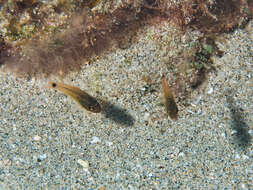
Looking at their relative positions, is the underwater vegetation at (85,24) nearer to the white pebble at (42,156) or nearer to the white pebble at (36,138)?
the white pebble at (36,138)

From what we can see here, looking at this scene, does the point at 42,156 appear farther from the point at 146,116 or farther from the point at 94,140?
the point at 146,116

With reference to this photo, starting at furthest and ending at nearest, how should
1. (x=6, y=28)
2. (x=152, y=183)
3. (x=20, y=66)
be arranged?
1. (x=20, y=66)
2. (x=6, y=28)
3. (x=152, y=183)

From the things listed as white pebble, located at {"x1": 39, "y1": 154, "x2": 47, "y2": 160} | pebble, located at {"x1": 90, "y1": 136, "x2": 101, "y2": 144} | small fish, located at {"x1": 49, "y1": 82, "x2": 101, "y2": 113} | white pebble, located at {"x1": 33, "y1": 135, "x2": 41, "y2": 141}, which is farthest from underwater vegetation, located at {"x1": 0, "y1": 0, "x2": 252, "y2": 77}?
white pebble, located at {"x1": 39, "y1": 154, "x2": 47, "y2": 160}

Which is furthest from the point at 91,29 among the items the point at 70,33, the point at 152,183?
the point at 152,183

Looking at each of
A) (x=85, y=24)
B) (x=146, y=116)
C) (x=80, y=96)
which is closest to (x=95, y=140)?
(x=80, y=96)

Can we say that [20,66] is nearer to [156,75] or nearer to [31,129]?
[31,129]

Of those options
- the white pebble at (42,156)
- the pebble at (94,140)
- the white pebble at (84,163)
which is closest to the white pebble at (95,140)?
the pebble at (94,140)
